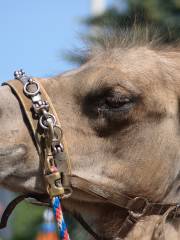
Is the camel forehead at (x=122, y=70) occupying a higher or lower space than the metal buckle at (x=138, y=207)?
higher

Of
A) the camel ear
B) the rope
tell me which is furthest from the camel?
the rope

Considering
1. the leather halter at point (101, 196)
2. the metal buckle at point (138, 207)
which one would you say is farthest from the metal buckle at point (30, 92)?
the metal buckle at point (138, 207)

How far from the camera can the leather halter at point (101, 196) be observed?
341cm

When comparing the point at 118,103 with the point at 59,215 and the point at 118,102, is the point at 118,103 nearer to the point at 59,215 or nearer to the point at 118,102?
the point at 118,102

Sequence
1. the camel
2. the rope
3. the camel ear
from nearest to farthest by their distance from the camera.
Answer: the rope → the camel → the camel ear

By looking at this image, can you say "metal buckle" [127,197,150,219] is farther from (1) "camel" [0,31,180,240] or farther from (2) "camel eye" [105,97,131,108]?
(2) "camel eye" [105,97,131,108]

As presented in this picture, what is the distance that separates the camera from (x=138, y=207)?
3.58m

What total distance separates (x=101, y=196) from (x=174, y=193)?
1.45 ft

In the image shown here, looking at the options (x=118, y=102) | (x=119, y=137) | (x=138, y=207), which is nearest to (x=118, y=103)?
(x=118, y=102)

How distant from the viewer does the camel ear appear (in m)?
3.63

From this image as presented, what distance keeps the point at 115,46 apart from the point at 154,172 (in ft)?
2.90

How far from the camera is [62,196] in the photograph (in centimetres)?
342

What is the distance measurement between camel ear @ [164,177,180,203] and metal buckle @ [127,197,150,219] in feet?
0.45

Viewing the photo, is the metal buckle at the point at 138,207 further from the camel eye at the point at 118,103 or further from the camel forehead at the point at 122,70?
the camel forehead at the point at 122,70
